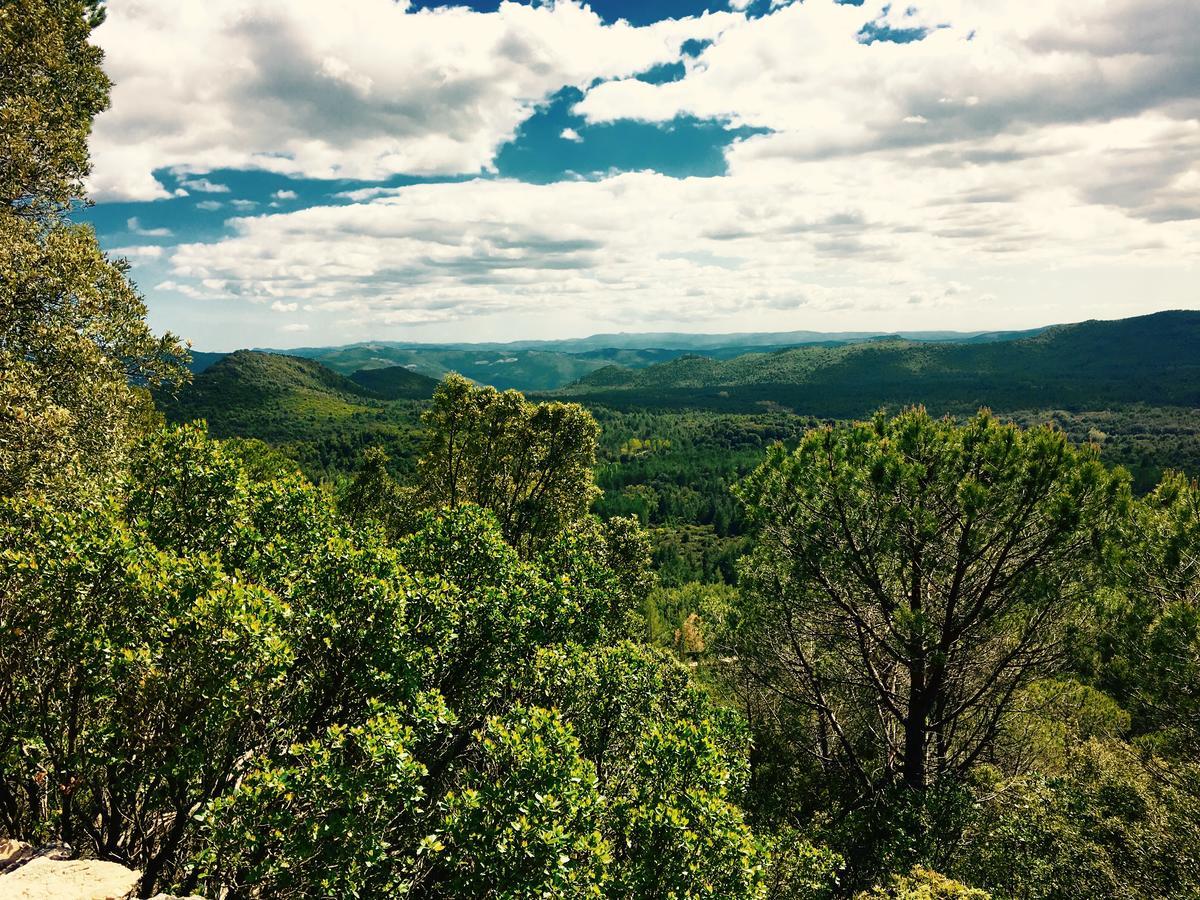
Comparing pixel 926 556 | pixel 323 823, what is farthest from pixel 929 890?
pixel 323 823

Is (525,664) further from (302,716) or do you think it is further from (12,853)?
(12,853)

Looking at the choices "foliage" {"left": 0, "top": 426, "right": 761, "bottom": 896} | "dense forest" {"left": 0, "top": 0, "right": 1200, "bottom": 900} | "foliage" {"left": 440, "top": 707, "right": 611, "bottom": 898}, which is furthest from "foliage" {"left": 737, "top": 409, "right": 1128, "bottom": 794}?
"foliage" {"left": 440, "top": 707, "right": 611, "bottom": 898}

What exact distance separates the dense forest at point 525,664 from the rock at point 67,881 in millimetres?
644

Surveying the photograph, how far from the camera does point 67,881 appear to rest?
10.2 meters

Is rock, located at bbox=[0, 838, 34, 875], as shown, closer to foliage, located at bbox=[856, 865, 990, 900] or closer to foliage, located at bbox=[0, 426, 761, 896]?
foliage, located at bbox=[0, 426, 761, 896]

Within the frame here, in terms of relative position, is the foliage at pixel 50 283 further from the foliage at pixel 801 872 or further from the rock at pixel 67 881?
the foliage at pixel 801 872

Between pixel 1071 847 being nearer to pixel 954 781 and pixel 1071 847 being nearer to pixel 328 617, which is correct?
pixel 954 781

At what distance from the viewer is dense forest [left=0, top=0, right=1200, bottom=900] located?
411 inches

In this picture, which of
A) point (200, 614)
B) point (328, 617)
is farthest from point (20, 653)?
point (328, 617)

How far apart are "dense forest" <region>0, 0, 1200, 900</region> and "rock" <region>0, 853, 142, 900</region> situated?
2.11 ft

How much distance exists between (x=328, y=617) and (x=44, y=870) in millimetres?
6276

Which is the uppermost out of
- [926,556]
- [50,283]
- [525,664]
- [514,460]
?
[50,283]

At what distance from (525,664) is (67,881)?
927cm

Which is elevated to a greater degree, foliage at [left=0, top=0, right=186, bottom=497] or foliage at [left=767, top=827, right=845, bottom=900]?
foliage at [left=0, top=0, right=186, bottom=497]
